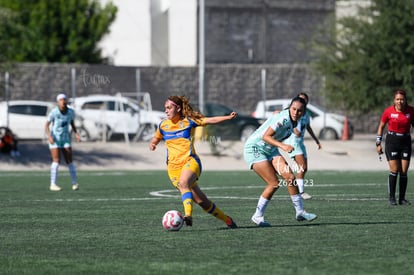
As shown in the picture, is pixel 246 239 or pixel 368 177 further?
pixel 368 177

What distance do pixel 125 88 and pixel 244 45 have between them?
1781 cm

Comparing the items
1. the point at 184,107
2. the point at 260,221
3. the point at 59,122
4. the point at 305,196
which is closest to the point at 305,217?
the point at 260,221

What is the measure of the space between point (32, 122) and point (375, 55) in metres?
12.2

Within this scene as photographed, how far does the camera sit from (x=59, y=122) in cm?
2245

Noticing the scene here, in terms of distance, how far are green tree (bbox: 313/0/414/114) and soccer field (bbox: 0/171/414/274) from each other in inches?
577

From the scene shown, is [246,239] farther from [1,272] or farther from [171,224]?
[1,272]

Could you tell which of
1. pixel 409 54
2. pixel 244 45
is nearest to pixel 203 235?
pixel 409 54

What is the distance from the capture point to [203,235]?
1280cm

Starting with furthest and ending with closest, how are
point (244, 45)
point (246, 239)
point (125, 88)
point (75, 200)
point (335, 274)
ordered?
1. point (244, 45)
2. point (125, 88)
3. point (75, 200)
4. point (246, 239)
5. point (335, 274)

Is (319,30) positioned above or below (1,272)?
above

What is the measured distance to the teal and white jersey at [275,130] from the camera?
13.6 metres

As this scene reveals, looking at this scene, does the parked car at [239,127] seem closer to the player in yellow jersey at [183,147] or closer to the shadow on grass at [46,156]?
the shadow on grass at [46,156]

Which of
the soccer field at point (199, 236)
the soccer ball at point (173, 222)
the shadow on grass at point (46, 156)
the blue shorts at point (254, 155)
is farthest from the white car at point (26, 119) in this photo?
the soccer ball at point (173, 222)

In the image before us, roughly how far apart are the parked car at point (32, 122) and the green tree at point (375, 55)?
27.9ft
